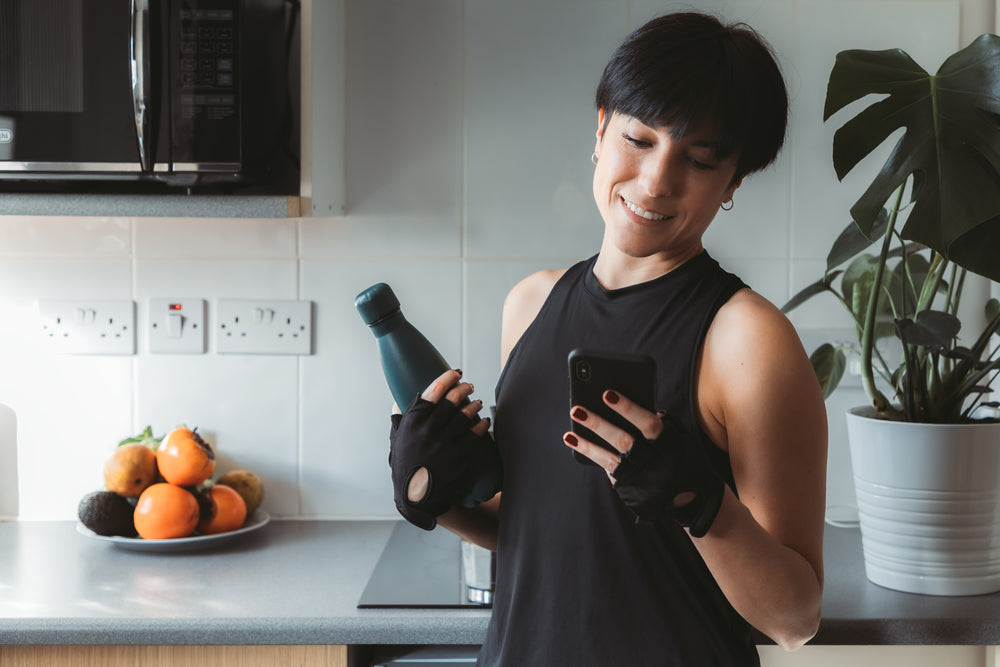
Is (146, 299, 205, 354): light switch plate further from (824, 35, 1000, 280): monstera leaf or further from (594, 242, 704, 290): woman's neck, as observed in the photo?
(824, 35, 1000, 280): monstera leaf

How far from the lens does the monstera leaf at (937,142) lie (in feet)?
3.45

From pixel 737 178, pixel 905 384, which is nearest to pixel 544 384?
pixel 737 178

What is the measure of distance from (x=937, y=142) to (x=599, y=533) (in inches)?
25.3

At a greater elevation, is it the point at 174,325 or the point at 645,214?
the point at 645,214

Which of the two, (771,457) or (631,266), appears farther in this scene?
(631,266)

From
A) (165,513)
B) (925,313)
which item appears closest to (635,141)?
(925,313)

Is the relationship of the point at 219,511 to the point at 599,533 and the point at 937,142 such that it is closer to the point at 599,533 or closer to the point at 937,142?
the point at 599,533

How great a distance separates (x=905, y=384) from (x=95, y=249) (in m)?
1.39

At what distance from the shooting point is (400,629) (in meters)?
1.21

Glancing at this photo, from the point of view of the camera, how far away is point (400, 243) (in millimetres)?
1697

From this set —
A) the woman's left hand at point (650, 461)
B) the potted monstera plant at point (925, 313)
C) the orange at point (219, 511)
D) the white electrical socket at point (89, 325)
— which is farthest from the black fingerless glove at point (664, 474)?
the white electrical socket at point (89, 325)

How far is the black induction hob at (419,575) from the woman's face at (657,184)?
62 cm

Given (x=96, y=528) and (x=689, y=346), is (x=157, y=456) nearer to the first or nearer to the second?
(x=96, y=528)

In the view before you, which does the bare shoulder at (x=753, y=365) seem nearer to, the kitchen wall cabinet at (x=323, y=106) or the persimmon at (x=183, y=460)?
the kitchen wall cabinet at (x=323, y=106)
